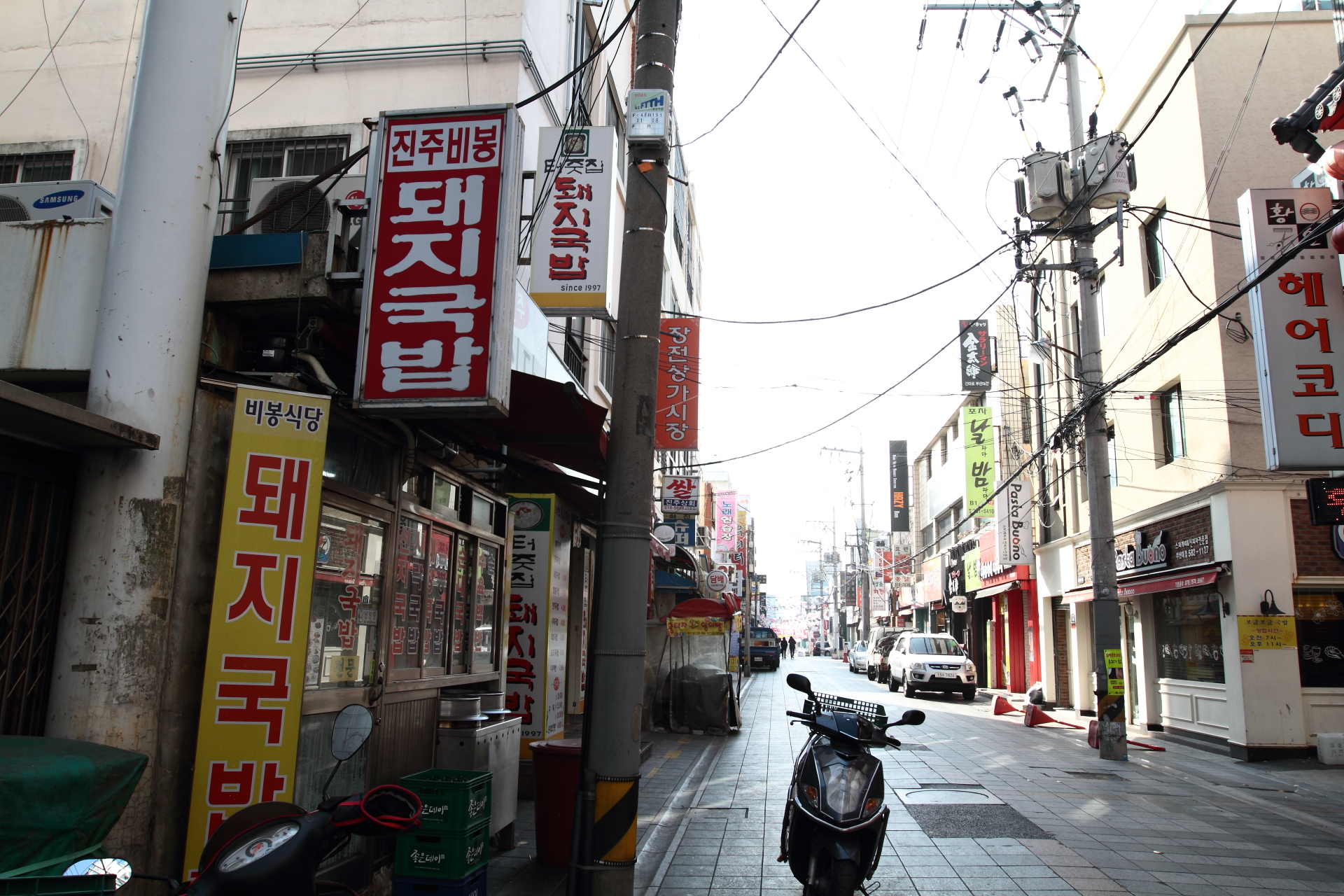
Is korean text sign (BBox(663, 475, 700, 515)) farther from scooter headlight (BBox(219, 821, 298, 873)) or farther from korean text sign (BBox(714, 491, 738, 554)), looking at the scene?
korean text sign (BBox(714, 491, 738, 554))

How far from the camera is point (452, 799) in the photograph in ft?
17.1

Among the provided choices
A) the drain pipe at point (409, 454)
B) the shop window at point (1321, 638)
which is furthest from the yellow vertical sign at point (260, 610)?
the shop window at point (1321, 638)

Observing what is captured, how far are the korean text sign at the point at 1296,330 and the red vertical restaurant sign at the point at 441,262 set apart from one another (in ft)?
27.8

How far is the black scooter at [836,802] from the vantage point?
17.2ft

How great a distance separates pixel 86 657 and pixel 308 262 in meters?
2.69

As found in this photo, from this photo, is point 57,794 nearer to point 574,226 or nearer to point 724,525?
point 574,226

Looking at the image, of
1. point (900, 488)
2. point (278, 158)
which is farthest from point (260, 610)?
point (900, 488)

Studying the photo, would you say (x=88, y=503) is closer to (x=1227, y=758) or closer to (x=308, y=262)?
(x=308, y=262)

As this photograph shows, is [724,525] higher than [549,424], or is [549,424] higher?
[724,525]

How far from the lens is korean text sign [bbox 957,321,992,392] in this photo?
29297 mm

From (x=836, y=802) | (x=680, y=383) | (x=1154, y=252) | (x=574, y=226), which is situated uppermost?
(x=1154, y=252)

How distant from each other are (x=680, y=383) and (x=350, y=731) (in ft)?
43.6

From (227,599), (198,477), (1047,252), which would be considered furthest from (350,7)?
(1047,252)

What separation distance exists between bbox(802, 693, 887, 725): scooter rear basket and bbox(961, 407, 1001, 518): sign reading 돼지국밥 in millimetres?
24122
